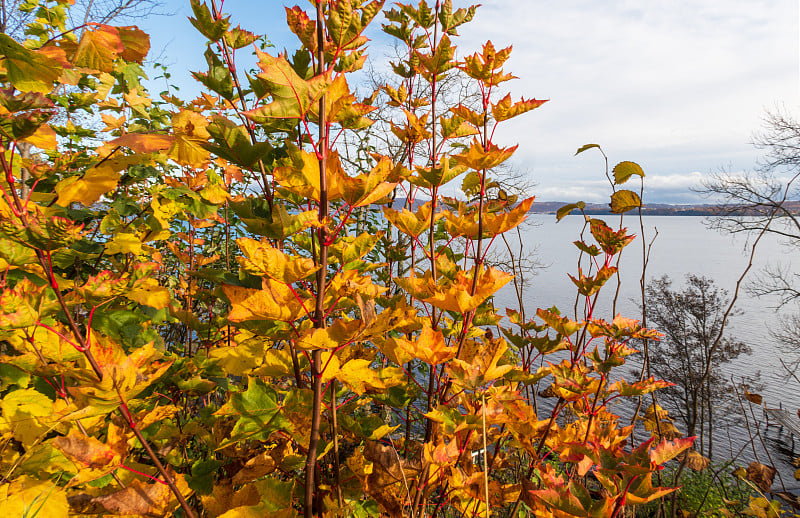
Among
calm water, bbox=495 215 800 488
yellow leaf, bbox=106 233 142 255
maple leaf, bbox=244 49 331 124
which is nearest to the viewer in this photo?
maple leaf, bbox=244 49 331 124

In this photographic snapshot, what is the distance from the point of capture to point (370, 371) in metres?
0.79

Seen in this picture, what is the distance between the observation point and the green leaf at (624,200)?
1006mm

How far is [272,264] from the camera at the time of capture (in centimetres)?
60

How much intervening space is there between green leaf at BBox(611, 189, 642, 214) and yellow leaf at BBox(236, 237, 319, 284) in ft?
2.84

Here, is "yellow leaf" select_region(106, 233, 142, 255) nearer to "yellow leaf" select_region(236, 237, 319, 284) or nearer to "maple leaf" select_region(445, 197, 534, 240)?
"yellow leaf" select_region(236, 237, 319, 284)

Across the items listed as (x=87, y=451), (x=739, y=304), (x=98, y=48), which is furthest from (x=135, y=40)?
(x=739, y=304)

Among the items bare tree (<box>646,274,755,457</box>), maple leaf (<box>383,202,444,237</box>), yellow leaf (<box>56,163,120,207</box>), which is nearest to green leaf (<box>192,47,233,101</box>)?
yellow leaf (<box>56,163,120,207</box>)

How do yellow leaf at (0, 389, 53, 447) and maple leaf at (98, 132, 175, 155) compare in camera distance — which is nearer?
maple leaf at (98, 132, 175, 155)

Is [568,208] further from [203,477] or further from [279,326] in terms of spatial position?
[203,477]

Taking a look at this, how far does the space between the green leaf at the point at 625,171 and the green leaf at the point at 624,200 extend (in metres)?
0.05

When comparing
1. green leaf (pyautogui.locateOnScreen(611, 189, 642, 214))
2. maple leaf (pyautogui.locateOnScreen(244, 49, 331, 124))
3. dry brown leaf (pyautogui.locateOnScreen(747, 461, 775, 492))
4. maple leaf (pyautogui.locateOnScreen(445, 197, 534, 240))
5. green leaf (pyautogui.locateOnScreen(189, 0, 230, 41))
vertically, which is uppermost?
green leaf (pyautogui.locateOnScreen(189, 0, 230, 41))

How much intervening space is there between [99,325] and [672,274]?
80.3 feet

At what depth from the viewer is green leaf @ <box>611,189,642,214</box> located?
A: 3.30 feet

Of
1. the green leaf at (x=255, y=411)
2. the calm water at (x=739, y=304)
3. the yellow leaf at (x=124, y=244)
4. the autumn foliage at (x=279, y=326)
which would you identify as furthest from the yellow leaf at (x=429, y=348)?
the calm water at (x=739, y=304)
